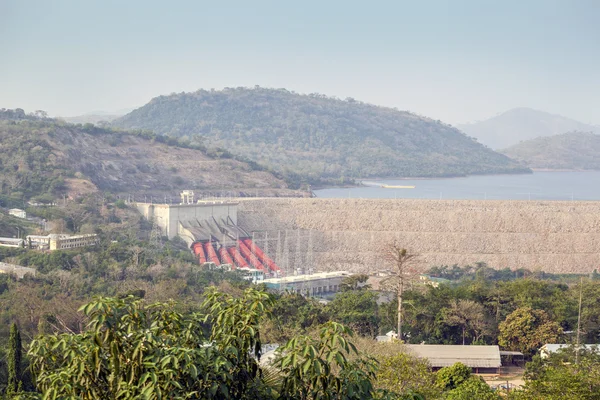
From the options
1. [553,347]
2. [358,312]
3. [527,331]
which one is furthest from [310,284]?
[553,347]

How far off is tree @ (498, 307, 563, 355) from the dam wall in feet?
84.1

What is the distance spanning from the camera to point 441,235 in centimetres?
6300

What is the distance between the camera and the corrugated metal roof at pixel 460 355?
2689 cm

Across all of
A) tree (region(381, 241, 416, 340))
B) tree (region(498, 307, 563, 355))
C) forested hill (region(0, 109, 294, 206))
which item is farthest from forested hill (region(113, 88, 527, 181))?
tree (region(381, 241, 416, 340))

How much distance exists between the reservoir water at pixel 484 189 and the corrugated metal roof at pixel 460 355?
69558 millimetres

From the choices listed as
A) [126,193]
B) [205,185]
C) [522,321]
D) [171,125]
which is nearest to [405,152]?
[171,125]

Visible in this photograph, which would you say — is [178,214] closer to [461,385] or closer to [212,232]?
[212,232]

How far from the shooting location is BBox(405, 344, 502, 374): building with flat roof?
2688 centimetres

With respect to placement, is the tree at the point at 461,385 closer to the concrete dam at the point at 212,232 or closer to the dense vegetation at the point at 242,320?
the dense vegetation at the point at 242,320

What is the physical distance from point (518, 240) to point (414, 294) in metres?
30.6

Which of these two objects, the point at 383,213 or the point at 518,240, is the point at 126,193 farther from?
the point at 518,240

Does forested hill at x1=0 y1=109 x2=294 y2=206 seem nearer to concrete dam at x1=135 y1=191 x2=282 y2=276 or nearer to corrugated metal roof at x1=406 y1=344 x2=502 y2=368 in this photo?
concrete dam at x1=135 y1=191 x2=282 y2=276

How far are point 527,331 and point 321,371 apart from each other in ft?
68.8

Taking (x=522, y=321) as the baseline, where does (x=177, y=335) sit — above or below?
above
